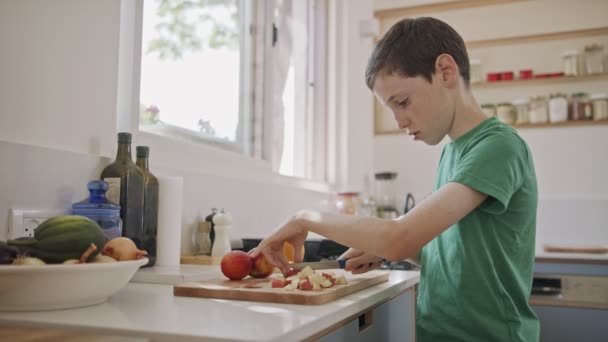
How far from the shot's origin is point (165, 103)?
178 centimetres

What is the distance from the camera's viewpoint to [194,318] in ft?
2.42

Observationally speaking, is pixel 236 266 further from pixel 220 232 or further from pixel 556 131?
pixel 556 131

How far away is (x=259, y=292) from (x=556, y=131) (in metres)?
2.86

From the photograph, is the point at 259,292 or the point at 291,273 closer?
the point at 259,292

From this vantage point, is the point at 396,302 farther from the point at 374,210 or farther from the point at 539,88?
the point at 539,88

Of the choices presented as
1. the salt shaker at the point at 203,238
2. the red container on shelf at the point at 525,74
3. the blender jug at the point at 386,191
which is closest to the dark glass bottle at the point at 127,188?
the salt shaker at the point at 203,238

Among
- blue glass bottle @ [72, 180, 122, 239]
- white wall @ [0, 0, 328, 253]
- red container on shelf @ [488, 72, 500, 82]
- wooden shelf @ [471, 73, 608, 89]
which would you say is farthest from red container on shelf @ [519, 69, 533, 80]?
blue glass bottle @ [72, 180, 122, 239]

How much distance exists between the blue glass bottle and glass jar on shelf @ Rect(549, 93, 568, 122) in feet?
9.24

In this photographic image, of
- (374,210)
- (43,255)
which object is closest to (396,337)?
(43,255)

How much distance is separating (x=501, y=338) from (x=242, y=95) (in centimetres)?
154

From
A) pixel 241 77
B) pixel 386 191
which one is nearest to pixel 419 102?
pixel 241 77

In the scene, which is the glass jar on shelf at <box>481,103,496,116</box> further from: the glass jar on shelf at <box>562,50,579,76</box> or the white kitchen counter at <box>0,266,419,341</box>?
the white kitchen counter at <box>0,266,419,341</box>

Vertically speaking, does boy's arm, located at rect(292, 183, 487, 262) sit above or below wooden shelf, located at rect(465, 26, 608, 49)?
below

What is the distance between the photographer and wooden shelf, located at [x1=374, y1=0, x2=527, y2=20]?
342cm
